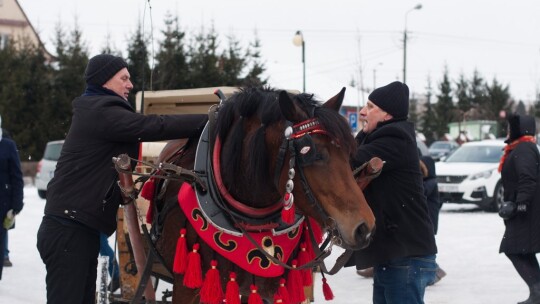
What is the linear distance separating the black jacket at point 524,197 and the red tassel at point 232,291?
4.33 m

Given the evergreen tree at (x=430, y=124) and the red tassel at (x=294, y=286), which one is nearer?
the red tassel at (x=294, y=286)

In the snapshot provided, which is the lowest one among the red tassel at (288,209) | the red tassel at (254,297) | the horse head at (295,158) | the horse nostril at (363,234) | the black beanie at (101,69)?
the red tassel at (254,297)

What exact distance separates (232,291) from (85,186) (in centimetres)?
89

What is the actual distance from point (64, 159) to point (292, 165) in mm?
1255

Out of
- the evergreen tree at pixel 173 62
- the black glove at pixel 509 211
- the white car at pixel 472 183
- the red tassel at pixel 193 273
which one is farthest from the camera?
the evergreen tree at pixel 173 62

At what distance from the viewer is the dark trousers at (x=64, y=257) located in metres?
3.91

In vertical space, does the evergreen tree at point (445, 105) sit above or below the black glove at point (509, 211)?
below

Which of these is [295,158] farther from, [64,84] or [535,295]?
[64,84]

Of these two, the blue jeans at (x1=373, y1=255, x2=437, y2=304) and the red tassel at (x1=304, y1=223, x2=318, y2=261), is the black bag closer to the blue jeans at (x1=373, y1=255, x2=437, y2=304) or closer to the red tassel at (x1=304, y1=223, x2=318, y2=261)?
the blue jeans at (x1=373, y1=255, x2=437, y2=304)

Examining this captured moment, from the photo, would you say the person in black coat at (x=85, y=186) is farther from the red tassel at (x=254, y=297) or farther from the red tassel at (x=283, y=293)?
the red tassel at (x=283, y=293)

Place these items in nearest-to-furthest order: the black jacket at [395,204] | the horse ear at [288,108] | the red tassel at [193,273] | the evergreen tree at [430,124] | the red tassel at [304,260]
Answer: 1. the horse ear at [288,108]
2. the red tassel at [193,273]
3. the red tassel at [304,260]
4. the black jacket at [395,204]
5. the evergreen tree at [430,124]

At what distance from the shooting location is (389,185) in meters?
4.37

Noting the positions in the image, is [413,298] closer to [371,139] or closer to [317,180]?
[371,139]

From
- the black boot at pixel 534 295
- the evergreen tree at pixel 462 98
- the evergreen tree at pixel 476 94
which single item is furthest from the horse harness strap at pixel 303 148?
the evergreen tree at pixel 476 94
